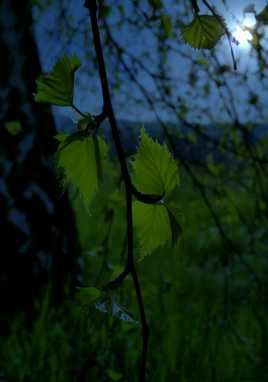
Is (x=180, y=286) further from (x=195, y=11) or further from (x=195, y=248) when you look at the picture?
(x=195, y=11)

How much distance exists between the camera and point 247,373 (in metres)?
1.79

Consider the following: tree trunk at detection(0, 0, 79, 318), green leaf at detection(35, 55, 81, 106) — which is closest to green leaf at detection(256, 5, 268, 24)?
green leaf at detection(35, 55, 81, 106)

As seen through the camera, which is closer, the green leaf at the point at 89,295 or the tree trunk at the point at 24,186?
the green leaf at the point at 89,295

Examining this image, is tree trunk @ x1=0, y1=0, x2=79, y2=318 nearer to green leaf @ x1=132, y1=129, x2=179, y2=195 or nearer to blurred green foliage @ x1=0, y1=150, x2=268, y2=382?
blurred green foliage @ x1=0, y1=150, x2=268, y2=382

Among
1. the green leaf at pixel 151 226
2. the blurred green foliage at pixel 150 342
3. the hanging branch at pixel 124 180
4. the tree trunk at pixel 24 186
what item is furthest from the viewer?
the tree trunk at pixel 24 186

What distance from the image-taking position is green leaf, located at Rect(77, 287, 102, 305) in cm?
41

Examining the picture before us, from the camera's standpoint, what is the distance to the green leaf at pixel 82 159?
0.45 m

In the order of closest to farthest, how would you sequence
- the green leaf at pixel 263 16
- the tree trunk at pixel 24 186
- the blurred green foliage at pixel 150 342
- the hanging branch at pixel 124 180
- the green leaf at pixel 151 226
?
the hanging branch at pixel 124 180, the green leaf at pixel 151 226, the green leaf at pixel 263 16, the blurred green foliage at pixel 150 342, the tree trunk at pixel 24 186

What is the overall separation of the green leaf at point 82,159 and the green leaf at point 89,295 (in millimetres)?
85

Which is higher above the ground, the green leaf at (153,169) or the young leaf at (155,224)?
the green leaf at (153,169)

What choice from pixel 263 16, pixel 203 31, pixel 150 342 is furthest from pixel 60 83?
pixel 150 342

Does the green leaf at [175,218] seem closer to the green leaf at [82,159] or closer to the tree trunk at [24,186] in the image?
the green leaf at [82,159]

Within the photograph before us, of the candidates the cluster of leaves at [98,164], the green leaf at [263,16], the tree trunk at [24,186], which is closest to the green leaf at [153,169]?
the cluster of leaves at [98,164]

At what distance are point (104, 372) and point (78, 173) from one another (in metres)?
1.35
